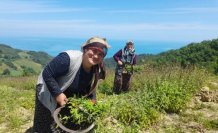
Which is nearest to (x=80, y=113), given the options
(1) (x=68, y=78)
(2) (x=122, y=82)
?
(1) (x=68, y=78)

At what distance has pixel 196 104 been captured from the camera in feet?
34.1

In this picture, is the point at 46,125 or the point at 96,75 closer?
the point at 96,75

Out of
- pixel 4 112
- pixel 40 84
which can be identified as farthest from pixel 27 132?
pixel 40 84

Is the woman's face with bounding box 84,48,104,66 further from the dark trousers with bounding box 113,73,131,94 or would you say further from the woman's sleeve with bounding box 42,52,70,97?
the dark trousers with bounding box 113,73,131,94

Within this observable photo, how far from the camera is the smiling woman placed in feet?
15.6

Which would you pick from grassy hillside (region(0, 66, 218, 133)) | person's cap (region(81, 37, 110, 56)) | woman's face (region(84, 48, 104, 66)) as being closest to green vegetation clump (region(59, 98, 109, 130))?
woman's face (region(84, 48, 104, 66))

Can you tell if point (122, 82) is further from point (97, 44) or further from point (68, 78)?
point (97, 44)

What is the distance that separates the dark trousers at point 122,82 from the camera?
13055 mm

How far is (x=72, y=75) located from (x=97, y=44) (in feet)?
1.82

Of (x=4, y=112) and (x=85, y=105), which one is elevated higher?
(x=85, y=105)

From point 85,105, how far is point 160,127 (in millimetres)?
3986

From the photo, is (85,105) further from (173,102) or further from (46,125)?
(173,102)

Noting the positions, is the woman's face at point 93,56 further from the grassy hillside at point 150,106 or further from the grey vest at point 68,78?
the grassy hillside at point 150,106

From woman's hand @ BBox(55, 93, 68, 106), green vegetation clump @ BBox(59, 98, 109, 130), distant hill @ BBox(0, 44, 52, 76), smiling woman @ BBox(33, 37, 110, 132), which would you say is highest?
smiling woman @ BBox(33, 37, 110, 132)
